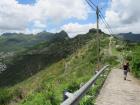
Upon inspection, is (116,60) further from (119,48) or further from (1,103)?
(1,103)

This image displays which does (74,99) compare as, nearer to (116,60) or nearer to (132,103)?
(132,103)

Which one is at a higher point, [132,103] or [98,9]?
[98,9]

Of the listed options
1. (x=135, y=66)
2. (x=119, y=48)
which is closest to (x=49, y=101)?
(x=135, y=66)

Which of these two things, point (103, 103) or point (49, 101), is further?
point (49, 101)

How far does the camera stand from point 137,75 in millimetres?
37062

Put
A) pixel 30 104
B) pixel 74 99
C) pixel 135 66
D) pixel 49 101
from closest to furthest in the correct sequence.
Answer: pixel 74 99 < pixel 49 101 < pixel 30 104 < pixel 135 66

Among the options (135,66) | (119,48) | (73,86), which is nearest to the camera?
(73,86)

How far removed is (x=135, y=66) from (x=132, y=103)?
69.8 ft

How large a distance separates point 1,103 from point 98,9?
1637 centimetres

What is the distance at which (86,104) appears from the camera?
1369 centimetres

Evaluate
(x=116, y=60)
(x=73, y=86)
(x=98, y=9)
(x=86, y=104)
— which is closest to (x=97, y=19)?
(x=98, y=9)

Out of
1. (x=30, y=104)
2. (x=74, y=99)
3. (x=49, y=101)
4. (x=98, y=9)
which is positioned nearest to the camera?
(x=74, y=99)

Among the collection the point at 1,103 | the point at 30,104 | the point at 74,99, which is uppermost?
the point at 74,99

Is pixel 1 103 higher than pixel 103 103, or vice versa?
pixel 103 103
